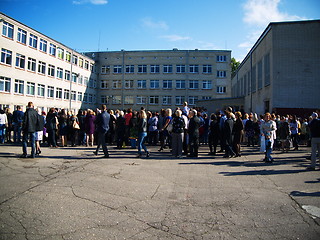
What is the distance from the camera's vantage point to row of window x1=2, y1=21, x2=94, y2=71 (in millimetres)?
30053

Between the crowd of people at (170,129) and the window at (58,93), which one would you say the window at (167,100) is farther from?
the crowd of people at (170,129)

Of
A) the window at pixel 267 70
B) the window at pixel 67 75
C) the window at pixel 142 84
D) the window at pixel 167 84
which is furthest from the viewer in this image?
the window at pixel 142 84

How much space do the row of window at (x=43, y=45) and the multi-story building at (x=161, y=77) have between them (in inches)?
283

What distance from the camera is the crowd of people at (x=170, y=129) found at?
9.66m

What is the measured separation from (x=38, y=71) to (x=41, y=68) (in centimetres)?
88

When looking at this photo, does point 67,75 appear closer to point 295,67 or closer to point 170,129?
point 295,67

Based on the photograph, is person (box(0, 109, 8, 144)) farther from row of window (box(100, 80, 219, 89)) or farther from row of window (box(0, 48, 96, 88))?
row of window (box(100, 80, 219, 89))

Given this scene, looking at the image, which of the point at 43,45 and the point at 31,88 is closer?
the point at 31,88

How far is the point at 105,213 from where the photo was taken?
4.29m

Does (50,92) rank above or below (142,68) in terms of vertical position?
below

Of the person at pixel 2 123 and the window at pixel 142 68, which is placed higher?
the window at pixel 142 68

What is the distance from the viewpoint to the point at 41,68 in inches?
1439

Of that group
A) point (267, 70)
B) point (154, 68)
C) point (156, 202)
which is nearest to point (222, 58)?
point (154, 68)

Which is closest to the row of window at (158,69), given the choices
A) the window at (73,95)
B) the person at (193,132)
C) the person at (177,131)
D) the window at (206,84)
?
the window at (206,84)
